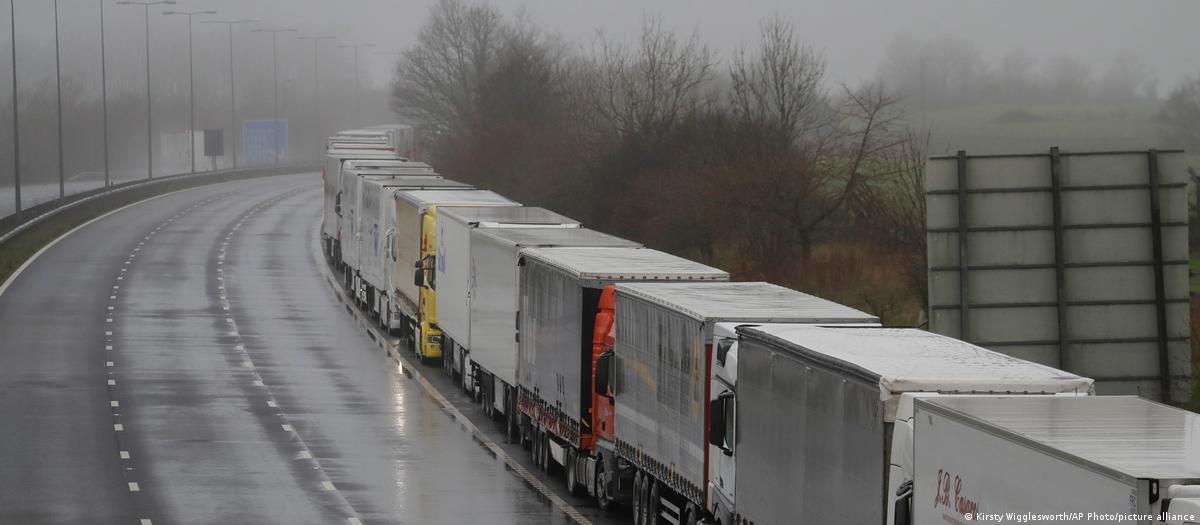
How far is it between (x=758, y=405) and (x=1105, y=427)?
5.76 meters

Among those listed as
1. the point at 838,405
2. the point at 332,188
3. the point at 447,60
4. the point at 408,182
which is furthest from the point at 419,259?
the point at 447,60

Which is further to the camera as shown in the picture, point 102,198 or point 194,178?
point 194,178

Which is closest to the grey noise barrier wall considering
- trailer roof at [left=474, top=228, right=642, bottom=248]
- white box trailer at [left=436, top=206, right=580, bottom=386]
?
trailer roof at [left=474, top=228, right=642, bottom=248]

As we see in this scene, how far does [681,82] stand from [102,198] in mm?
37163

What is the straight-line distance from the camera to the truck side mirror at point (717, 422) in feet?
57.2

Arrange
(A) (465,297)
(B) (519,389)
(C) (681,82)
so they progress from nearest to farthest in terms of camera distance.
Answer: (B) (519,389)
(A) (465,297)
(C) (681,82)

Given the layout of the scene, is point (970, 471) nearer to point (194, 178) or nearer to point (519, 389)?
point (519, 389)

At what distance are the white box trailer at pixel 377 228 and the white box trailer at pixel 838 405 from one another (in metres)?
28.7

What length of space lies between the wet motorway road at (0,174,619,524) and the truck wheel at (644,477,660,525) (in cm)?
225

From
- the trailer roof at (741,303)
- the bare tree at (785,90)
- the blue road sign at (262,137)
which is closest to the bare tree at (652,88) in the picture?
the bare tree at (785,90)

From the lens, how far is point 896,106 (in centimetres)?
4519

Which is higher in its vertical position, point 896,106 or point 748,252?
point 896,106

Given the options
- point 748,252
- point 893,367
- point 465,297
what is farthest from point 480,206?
point 893,367

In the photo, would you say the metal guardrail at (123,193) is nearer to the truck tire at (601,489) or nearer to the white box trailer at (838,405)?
the truck tire at (601,489)
